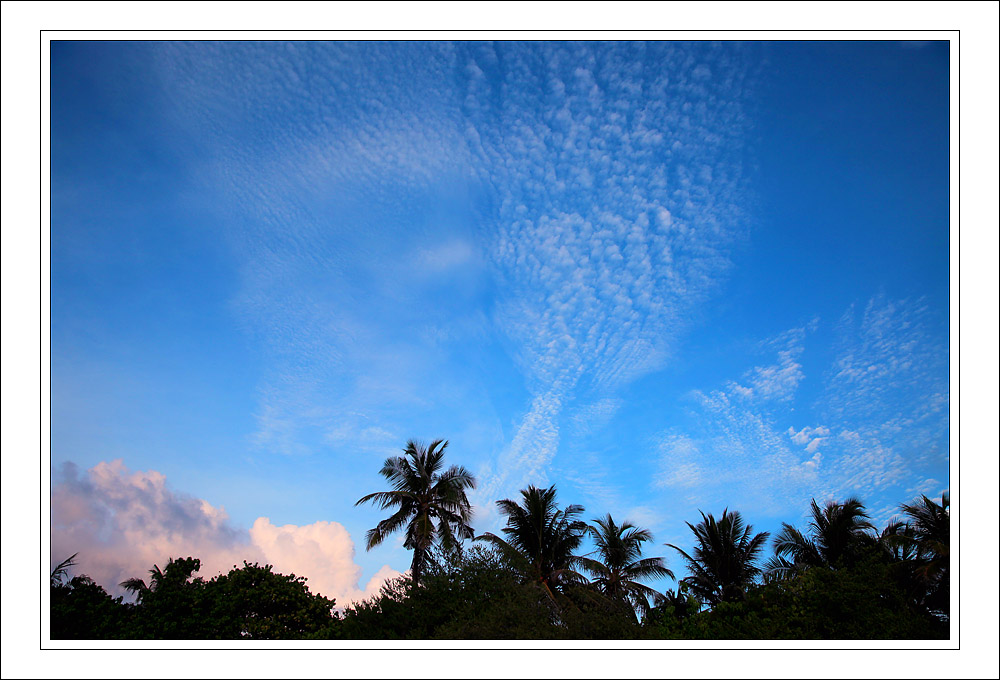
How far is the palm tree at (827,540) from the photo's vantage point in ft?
57.4

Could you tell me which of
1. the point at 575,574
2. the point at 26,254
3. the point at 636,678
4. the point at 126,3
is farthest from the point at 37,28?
the point at 575,574

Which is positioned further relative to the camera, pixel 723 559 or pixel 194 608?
pixel 723 559

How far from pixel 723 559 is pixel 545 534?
5784mm

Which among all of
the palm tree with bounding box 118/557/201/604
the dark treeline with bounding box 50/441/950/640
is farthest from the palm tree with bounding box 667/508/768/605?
the palm tree with bounding box 118/557/201/604

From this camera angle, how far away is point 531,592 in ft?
42.7

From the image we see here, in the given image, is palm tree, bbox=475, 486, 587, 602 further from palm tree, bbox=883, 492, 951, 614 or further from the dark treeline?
palm tree, bbox=883, 492, 951, 614

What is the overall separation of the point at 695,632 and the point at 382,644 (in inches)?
330

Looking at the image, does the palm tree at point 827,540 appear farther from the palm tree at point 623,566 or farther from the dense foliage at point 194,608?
the dense foliage at point 194,608

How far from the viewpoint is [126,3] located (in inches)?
223

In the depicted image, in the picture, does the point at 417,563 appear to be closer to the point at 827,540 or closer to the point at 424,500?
the point at 424,500

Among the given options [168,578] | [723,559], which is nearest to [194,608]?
[168,578]

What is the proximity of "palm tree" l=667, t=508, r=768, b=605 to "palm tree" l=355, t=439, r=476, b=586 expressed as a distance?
7111mm

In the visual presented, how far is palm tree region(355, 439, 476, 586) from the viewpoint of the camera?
16.2 m

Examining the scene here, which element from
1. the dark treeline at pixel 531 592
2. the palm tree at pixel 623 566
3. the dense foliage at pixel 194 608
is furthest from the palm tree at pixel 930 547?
the dense foliage at pixel 194 608
